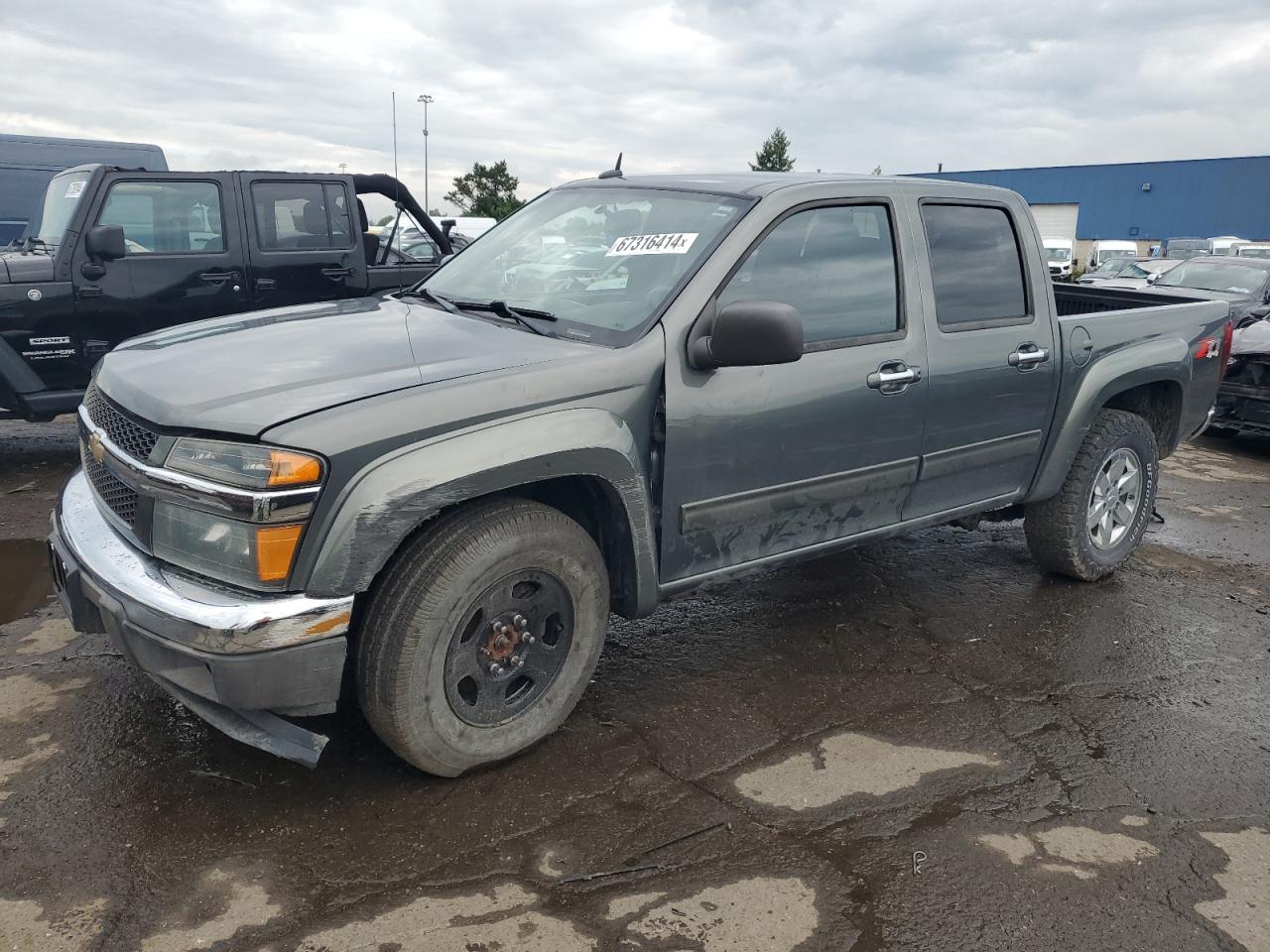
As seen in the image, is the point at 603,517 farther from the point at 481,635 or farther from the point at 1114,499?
the point at 1114,499

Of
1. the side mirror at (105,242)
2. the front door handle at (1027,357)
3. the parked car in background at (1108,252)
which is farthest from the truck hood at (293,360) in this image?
the parked car in background at (1108,252)

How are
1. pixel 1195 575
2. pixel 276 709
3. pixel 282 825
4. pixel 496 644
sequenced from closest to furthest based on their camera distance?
pixel 276 709, pixel 282 825, pixel 496 644, pixel 1195 575

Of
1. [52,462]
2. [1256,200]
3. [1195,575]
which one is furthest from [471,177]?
[1195,575]

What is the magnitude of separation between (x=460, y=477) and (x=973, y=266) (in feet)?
7.96

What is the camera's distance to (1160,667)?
390cm

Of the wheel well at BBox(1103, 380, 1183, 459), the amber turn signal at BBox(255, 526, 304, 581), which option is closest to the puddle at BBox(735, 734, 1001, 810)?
the amber turn signal at BBox(255, 526, 304, 581)

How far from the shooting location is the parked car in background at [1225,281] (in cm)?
1035

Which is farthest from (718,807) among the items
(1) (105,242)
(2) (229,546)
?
(1) (105,242)

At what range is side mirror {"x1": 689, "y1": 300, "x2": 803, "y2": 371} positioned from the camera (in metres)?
2.79

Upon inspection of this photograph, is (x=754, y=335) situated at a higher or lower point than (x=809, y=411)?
higher

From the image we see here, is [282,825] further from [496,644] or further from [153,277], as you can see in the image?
[153,277]

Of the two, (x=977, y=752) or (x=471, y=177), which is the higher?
(x=471, y=177)

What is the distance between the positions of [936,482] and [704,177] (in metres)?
1.49

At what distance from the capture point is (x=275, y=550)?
2.34 meters
